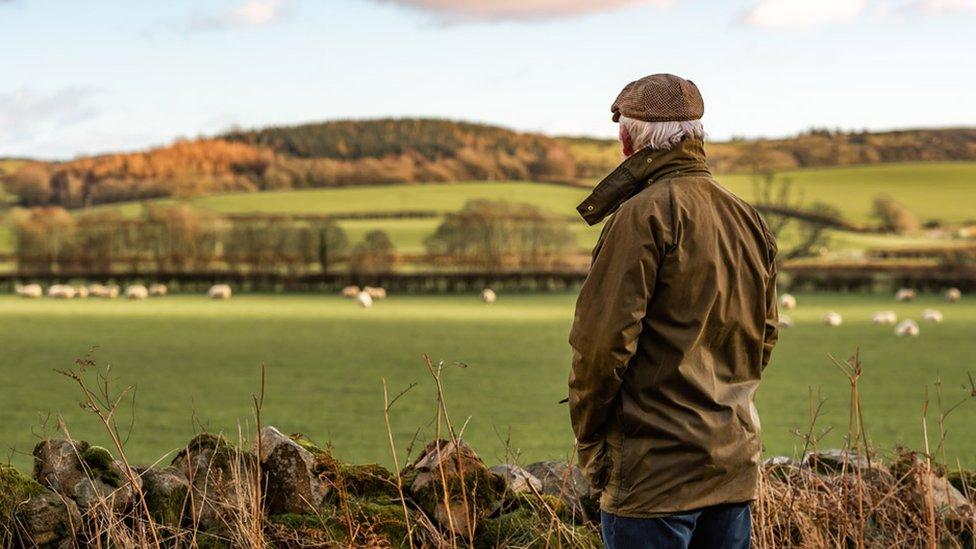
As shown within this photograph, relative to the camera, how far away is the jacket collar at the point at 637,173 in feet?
10.2

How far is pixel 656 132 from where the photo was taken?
3.13 metres

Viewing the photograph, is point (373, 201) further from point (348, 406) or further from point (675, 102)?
point (675, 102)

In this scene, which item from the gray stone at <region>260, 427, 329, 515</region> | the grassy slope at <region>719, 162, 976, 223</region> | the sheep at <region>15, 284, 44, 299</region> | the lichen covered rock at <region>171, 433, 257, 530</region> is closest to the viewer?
the lichen covered rock at <region>171, 433, 257, 530</region>

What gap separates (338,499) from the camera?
16.0 feet

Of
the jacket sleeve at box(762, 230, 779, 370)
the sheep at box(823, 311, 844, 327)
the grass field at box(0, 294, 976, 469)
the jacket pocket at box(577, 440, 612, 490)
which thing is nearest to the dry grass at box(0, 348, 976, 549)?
the grass field at box(0, 294, 976, 469)

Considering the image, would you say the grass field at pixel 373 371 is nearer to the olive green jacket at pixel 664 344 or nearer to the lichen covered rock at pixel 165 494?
the lichen covered rock at pixel 165 494

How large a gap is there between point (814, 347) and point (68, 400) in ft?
46.1

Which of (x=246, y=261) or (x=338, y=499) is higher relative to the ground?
(x=338, y=499)

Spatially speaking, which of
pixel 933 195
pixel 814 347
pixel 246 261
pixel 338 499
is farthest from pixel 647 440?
pixel 933 195

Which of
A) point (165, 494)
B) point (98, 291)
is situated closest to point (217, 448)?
point (165, 494)

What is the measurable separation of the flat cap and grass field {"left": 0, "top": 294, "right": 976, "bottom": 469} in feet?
5.78

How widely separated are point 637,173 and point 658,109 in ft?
0.58

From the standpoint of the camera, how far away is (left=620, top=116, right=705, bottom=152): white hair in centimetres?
313

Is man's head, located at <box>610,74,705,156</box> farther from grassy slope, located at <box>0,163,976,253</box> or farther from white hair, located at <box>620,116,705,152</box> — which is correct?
grassy slope, located at <box>0,163,976,253</box>
